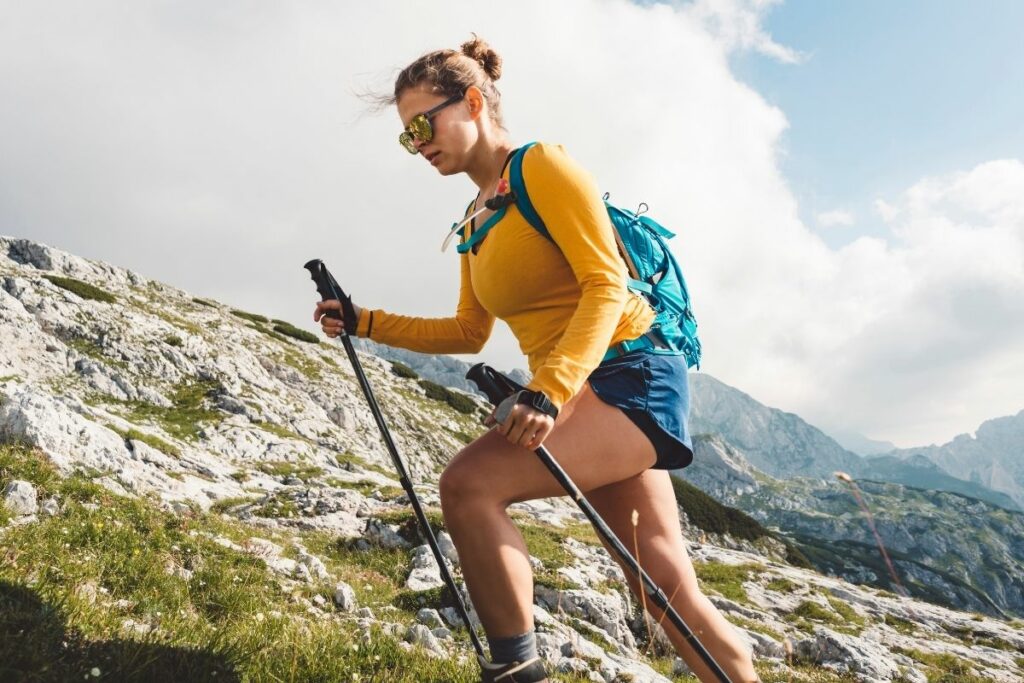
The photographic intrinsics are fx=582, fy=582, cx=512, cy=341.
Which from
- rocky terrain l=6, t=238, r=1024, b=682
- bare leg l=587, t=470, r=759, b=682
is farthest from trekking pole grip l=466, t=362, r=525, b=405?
rocky terrain l=6, t=238, r=1024, b=682

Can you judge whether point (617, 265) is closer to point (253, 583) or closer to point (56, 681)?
point (56, 681)

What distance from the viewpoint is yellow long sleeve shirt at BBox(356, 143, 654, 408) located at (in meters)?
2.79

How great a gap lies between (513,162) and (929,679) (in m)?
16.0

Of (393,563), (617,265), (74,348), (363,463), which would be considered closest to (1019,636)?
(393,563)

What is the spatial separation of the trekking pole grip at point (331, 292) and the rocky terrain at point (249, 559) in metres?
2.26

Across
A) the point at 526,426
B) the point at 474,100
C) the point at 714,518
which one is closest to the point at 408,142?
the point at 474,100

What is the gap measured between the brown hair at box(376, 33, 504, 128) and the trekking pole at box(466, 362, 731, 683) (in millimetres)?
1750

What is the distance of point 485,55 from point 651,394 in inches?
99.5

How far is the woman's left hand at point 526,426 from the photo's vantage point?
103 inches

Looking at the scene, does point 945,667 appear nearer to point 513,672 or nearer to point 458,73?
point 513,672

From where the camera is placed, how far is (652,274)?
11.5 feet

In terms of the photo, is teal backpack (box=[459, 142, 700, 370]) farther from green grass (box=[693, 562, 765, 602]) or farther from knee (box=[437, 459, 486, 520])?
green grass (box=[693, 562, 765, 602])

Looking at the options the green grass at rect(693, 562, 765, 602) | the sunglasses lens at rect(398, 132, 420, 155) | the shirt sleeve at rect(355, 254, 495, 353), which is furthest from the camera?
the green grass at rect(693, 562, 765, 602)

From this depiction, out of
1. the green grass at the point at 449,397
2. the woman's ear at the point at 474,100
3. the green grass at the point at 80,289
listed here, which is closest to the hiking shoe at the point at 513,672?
the woman's ear at the point at 474,100
